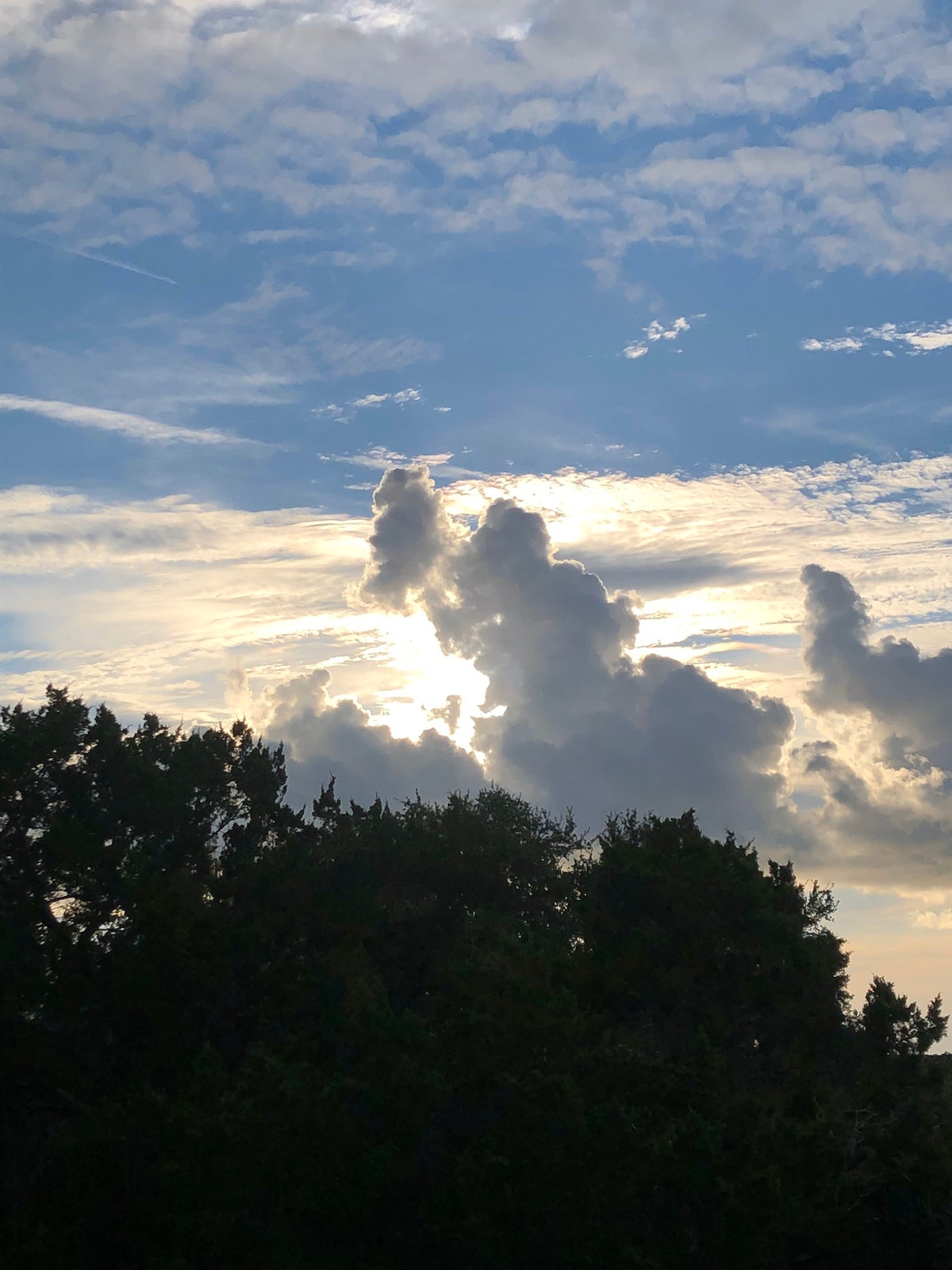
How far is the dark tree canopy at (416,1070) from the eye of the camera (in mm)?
21969

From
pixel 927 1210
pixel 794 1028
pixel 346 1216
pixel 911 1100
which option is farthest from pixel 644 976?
pixel 346 1216

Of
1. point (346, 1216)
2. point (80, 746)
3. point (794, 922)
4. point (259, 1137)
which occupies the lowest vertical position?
point (346, 1216)

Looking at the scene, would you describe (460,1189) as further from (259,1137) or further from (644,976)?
(644,976)

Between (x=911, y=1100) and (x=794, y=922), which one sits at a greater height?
(x=794, y=922)

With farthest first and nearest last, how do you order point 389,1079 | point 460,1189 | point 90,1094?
point 90,1094 < point 389,1079 < point 460,1189

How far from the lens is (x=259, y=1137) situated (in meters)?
22.8

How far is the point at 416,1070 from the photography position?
24.8 m

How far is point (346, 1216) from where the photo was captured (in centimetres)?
2230

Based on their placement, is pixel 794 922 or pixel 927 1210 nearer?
pixel 927 1210

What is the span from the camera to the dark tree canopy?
2197cm

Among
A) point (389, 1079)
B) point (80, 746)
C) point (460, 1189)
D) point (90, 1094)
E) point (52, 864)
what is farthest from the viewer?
point (80, 746)

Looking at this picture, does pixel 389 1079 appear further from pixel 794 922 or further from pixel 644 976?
pixel 794 922

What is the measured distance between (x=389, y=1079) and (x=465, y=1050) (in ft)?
5.75

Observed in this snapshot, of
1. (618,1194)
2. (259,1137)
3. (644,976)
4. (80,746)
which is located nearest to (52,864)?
(80,746)
